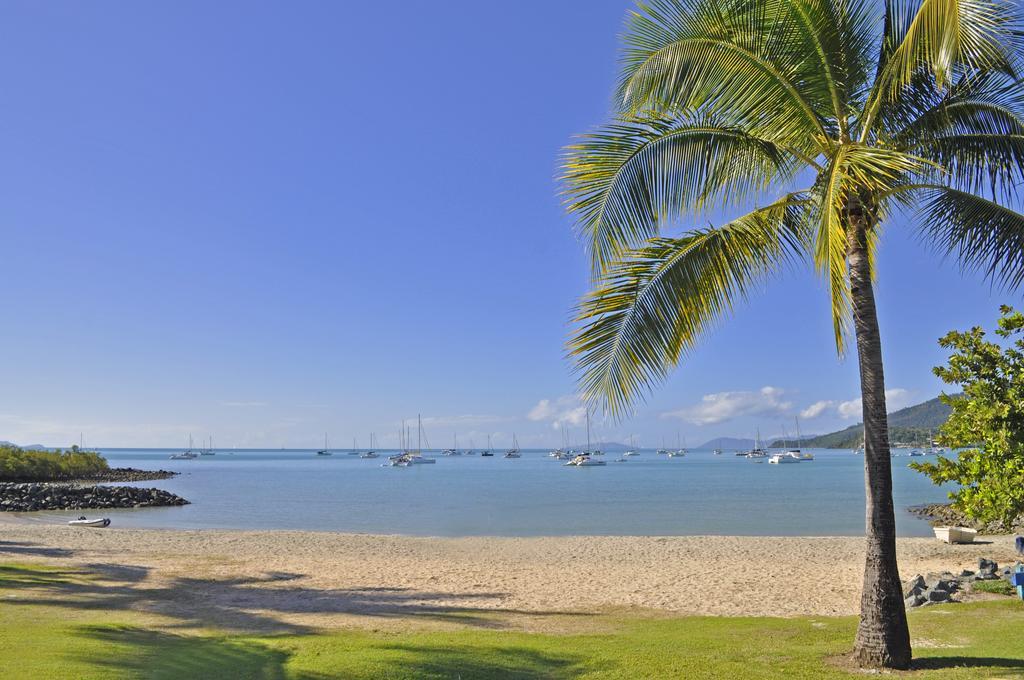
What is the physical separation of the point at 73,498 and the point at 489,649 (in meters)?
44.6

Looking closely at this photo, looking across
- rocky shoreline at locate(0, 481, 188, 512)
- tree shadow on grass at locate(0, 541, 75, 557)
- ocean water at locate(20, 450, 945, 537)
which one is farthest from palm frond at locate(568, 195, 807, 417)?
rocky shoreline at locate(0, 481, 188, 512)

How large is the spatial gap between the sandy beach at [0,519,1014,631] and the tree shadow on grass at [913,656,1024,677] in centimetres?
553

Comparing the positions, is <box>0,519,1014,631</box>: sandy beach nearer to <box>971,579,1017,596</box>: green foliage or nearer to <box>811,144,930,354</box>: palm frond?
<box>971,579,1017,596</box>: green foliage

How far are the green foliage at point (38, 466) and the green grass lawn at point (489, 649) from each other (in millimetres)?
61727

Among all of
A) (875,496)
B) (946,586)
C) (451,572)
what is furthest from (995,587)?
(451,572)

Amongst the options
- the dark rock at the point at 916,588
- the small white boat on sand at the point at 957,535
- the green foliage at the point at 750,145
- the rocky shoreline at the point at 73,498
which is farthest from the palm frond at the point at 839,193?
the rocky shoreline at the point at 73,498

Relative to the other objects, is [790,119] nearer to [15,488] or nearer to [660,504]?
[660,504]

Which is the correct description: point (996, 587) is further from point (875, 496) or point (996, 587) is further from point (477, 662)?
point (477, 662)

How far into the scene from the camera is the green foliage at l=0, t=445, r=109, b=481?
63.2m

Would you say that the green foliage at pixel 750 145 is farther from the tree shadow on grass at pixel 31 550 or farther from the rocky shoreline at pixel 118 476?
the rocky shoreline at pixel 118 476

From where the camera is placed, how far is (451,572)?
18.8m

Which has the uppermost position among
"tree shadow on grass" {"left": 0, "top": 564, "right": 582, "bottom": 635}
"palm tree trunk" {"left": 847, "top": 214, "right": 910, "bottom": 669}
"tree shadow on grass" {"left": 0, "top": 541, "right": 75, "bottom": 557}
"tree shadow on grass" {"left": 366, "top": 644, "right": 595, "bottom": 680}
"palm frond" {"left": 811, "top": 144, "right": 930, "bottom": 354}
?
"palm frond" {"left": 811, "top": 144, "right": 930, "bottom": 354}

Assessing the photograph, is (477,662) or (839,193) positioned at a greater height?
(839,193)

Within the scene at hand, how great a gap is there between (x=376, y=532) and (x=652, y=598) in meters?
20.5
